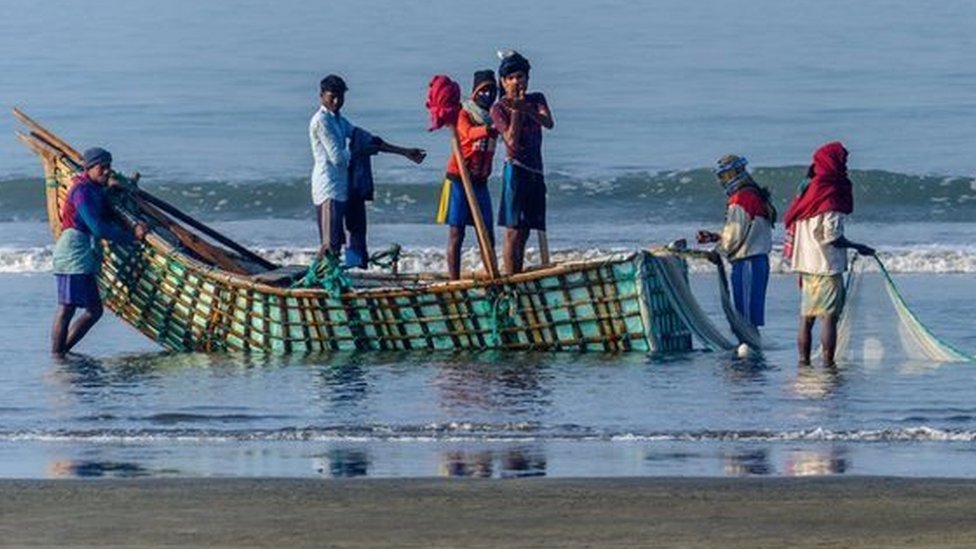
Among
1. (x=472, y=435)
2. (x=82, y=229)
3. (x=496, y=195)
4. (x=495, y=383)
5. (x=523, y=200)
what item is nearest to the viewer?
(x=472, y=435)

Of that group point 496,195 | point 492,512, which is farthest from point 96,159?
point 496,195

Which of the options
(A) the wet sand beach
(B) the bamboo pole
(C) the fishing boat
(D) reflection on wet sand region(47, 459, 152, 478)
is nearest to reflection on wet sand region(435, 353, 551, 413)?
(C) the fishing boat

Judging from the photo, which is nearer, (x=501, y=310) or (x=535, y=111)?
(x=501, y=310)

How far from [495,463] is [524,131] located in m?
4.36

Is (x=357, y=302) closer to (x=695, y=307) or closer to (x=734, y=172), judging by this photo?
(x=695, y=307)

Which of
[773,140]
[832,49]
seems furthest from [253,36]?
[773,140]

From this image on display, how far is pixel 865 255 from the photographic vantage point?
1537 centimetres

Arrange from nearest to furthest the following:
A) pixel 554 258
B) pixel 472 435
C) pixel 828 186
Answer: pixel 472 435 → pixel 828 186 → pixel 554 258

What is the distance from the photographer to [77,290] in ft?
52.7

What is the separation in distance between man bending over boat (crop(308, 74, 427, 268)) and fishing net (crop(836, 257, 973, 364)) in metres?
2.92

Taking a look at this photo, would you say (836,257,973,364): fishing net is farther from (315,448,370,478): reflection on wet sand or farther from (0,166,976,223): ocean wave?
(0,166,976,223): ocean wave

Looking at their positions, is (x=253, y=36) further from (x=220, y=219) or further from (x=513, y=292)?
(x=513, y=292)

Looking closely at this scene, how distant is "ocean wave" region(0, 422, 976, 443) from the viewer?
12688mm

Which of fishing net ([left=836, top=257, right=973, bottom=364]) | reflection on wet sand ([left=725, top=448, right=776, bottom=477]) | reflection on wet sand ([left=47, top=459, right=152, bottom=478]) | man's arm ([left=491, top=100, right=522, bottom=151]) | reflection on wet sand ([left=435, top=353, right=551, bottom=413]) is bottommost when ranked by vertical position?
reflection on wet sand ([left=725, top=448, right=776, bottom=477])
